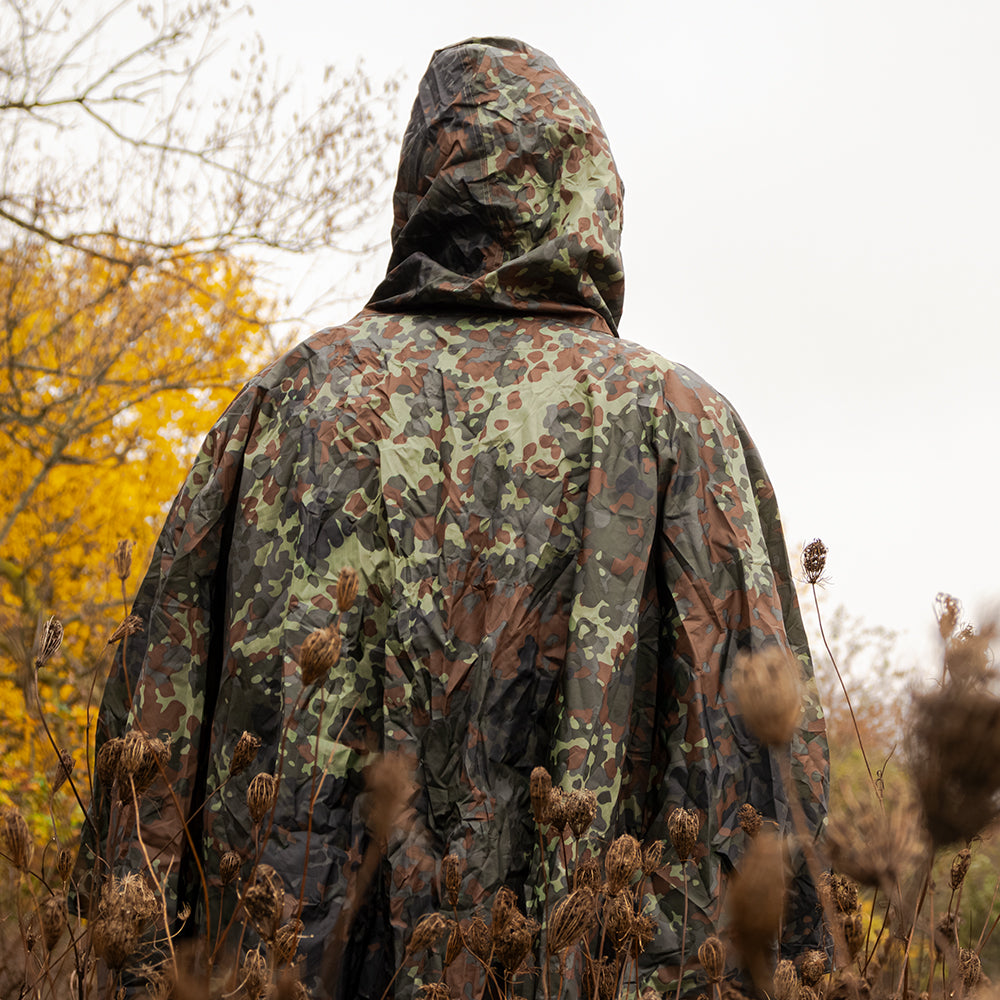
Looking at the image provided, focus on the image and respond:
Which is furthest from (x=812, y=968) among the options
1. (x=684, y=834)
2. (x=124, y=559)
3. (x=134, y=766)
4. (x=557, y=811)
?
(x=124, y=559)

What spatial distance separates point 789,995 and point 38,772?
674cm

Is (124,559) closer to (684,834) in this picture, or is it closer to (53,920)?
(53,920)

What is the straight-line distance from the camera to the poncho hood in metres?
1.94

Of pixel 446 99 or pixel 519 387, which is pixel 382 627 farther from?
pixel 446 99

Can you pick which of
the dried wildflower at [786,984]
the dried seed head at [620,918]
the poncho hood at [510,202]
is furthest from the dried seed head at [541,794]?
the poncho hood at [510,202]

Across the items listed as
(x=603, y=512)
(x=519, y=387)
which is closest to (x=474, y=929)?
(x=603, y=512)

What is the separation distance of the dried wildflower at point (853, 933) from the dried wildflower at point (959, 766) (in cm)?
34

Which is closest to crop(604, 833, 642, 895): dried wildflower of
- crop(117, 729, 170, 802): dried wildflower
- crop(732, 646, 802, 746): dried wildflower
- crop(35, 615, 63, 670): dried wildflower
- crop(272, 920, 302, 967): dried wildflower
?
crop(732, 646, 802, 746): dried wildflower

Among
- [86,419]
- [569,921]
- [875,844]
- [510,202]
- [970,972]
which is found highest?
[510,202]

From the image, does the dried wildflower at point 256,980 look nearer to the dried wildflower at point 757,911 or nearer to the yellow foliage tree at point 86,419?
the dried wildflower at point 757,911

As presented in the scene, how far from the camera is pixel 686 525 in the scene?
1723mm

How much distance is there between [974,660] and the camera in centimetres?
76

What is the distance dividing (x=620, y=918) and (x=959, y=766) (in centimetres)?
46

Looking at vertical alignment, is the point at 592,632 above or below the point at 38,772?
above
